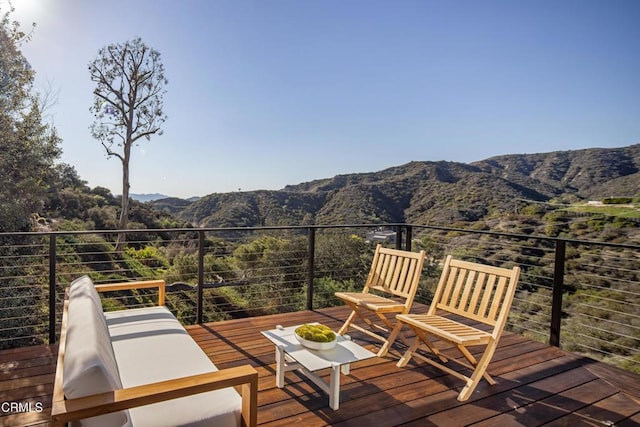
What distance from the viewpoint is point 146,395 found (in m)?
1.29

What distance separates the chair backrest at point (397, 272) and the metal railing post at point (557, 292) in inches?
47.4

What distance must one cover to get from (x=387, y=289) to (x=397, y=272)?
20 cm

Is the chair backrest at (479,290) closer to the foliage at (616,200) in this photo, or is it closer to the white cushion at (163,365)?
the white cushion at (163,365)

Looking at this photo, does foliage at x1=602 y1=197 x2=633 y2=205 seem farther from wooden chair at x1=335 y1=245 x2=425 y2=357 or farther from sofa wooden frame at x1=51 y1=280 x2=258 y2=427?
sofa wooden frame at x1=51 y1=280 x2=258 y2=427

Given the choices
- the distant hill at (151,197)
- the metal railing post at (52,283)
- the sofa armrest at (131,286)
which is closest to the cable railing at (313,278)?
the metal railing post at (52,283)

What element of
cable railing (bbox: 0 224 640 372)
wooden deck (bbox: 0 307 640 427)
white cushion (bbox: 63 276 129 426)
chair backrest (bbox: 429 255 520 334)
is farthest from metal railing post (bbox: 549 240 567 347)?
white cushion (bbox: 63 276 129 426)

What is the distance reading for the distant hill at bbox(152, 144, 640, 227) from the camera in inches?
474

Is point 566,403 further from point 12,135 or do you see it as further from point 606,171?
point 606,171

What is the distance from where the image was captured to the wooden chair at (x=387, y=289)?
313cm

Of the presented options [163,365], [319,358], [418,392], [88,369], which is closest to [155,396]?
[88,369]

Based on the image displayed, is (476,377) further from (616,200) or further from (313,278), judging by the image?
(616,200)

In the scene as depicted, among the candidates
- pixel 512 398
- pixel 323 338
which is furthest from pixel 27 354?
pixel 512 398

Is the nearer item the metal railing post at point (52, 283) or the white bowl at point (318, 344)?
the white bowl at point (318, 344)

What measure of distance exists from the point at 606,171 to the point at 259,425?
14.1 metres
